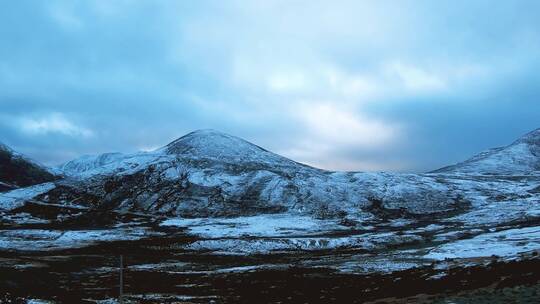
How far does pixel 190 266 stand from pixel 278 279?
2225cm

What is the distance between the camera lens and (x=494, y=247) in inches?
3009

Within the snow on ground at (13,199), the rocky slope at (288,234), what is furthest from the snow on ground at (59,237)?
the snow on ground at (13,199)

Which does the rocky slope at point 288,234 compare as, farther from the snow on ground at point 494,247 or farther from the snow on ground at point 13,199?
the snow on ground at point 13,199

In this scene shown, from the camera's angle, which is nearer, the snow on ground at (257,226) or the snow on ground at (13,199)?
the snow on ground at (257,226)

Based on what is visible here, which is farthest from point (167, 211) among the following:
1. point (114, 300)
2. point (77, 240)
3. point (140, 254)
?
point (114, 300)

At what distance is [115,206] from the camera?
18862cm

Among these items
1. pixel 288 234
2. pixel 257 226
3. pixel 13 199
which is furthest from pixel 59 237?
pixel 13 199

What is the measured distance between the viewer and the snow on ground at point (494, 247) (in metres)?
69.7

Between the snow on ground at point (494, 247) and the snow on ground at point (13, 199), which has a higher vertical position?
the snow on ground at point (13, 199)

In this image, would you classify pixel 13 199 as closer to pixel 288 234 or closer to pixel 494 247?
pixel 288 234

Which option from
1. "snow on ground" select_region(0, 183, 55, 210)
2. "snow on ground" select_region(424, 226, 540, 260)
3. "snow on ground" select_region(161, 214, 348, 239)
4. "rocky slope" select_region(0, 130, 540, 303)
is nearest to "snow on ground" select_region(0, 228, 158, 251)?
"rocky slope" select_region(0, 130, 540, 303)

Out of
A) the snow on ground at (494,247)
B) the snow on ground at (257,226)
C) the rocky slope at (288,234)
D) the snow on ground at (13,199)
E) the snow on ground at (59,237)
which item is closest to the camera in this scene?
the rocky slope at (288,234)

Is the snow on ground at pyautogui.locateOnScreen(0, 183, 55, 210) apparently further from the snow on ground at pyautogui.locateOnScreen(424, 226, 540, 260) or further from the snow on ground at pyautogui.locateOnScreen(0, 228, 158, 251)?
the snow on ground at pyautogui.locateOnScreen(424, 226, 540, 260)

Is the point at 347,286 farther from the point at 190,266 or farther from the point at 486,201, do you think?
the point at 486,201
